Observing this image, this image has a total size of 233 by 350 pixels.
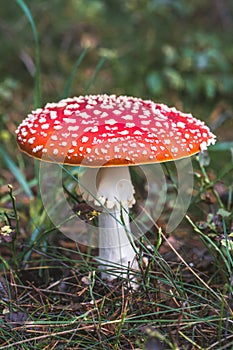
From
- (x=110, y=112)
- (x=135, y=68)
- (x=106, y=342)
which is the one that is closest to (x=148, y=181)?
(x=110, y=112)

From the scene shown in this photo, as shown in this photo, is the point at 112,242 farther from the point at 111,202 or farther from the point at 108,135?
the point at 108,135

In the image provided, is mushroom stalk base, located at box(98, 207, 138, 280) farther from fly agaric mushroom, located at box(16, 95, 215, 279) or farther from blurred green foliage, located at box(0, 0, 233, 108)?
blurred green foliage, located at box(0, 0, 233, 108)

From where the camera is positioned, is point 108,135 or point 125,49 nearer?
point 108,135

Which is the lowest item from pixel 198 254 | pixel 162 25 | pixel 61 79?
pixel 198 254

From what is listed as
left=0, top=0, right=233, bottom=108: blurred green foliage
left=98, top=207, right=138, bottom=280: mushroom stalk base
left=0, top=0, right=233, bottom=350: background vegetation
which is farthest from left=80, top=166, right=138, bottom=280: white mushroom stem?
left=0, top=0, right=233, bottom=108: blurred green foliage

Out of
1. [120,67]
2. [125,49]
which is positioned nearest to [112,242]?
[120,67]

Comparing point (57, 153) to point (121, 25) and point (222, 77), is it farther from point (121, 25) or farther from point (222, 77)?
point (121, 25)
